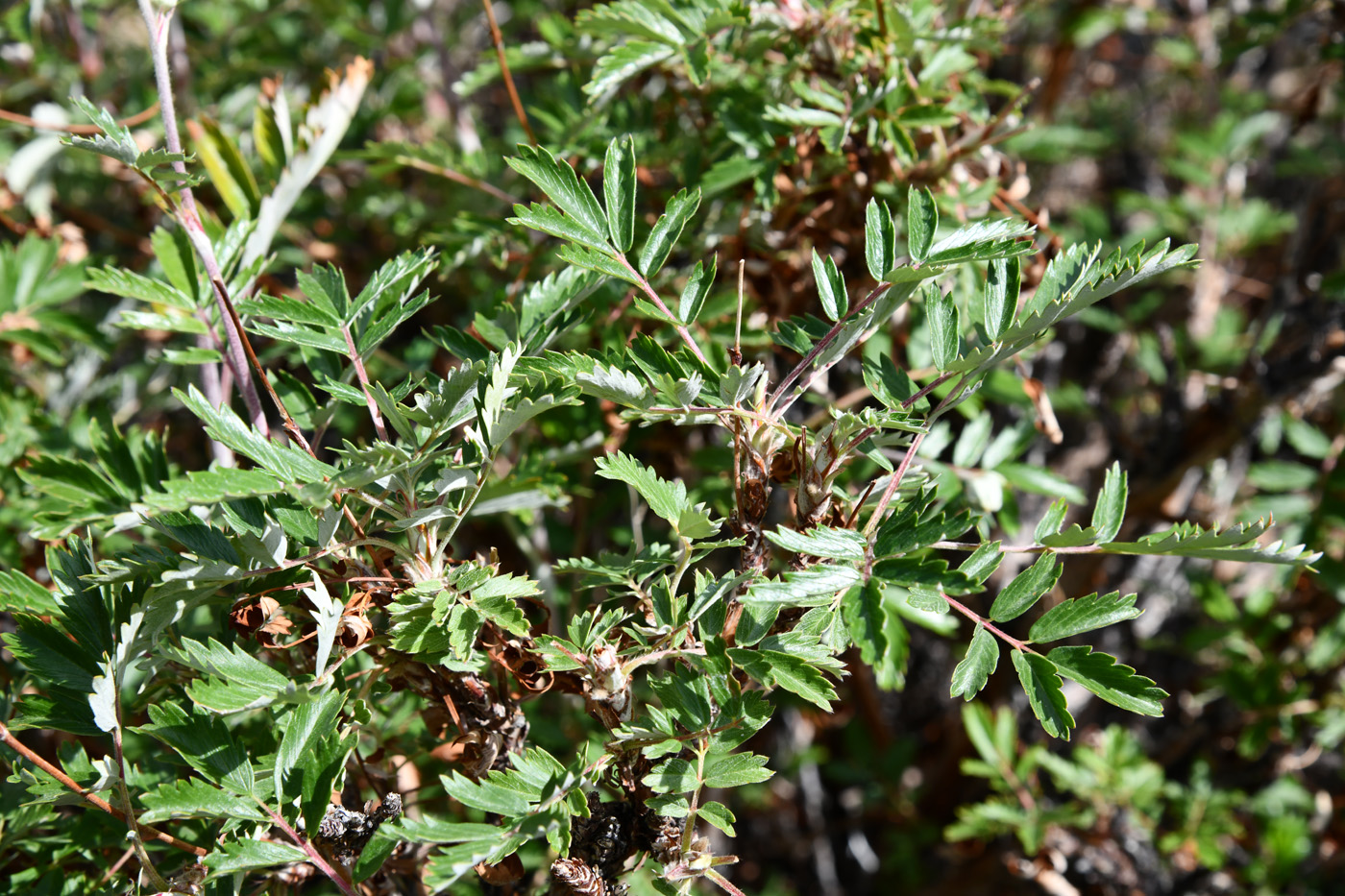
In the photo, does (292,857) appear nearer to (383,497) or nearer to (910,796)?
(383,497)

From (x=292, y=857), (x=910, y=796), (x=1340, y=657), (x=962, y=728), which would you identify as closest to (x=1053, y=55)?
(x=1340, y=657)

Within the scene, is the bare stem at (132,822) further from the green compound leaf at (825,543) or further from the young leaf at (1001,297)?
the young leaf at (1001,297)

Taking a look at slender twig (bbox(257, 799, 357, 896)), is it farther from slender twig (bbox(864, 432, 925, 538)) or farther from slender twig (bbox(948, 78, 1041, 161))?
slender twig (bbox(948, 78, 1041, 161))

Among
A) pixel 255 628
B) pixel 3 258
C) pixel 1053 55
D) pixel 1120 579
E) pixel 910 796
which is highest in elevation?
pixel 3 258

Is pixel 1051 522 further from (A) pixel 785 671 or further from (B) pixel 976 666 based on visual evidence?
(A) pixel 785 671

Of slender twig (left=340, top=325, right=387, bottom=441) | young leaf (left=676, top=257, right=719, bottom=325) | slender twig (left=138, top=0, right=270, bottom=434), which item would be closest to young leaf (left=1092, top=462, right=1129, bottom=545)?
young leaf (left=676, top=257, right=719, bottom=325)

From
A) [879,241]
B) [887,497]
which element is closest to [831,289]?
[879,241]

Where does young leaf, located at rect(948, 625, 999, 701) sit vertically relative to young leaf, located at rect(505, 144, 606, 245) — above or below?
below
